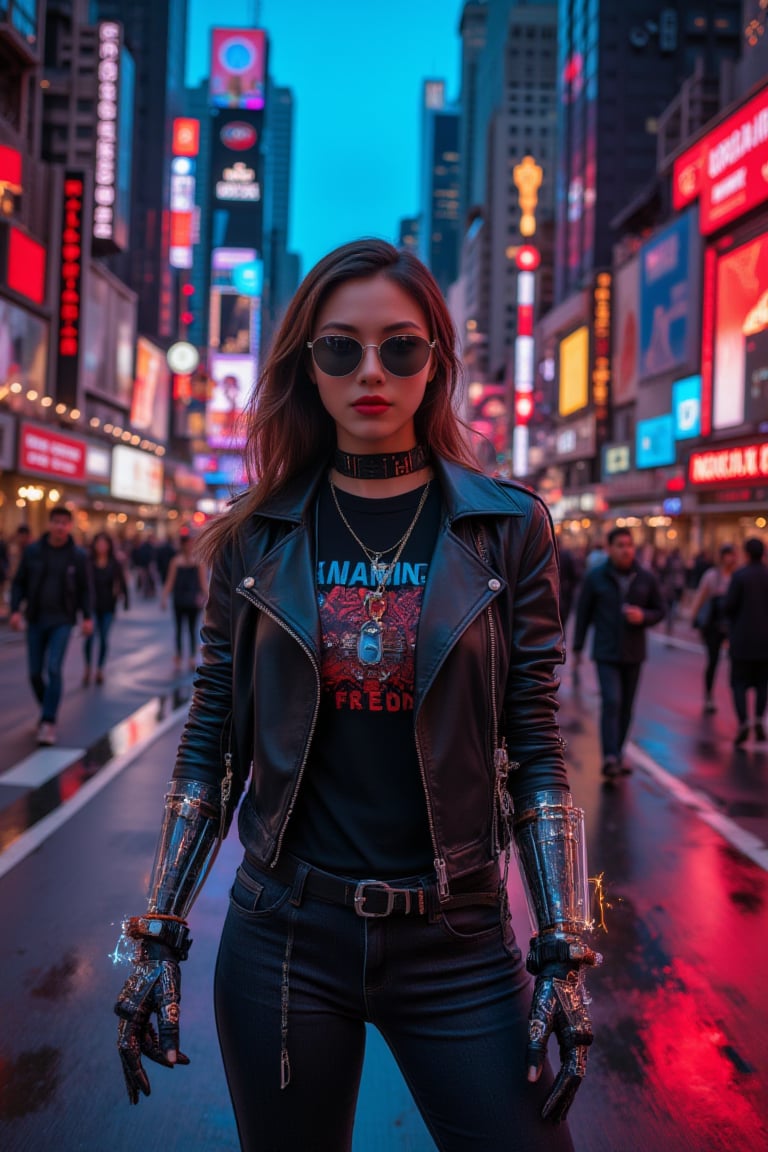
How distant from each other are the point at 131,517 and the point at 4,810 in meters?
57.1

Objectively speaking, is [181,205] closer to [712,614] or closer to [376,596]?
[712,614]

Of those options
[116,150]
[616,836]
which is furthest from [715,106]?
[616,836]

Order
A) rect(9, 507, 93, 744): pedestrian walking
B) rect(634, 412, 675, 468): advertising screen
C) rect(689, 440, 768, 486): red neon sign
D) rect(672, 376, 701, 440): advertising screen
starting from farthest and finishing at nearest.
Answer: rect(634, 412, 675, 468): advertising screen < rect(672, 376, 701, 440): advertising screen < rect(689, 440, 768, 486): red neon sign < rect(9, 507, 93, 744): pedestrian walking

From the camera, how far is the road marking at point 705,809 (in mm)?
6582

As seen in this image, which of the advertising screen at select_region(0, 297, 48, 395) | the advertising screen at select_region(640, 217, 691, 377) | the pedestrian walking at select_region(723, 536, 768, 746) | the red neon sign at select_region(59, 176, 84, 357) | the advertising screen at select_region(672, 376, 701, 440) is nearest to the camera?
the pedestrian walking at select_region(723, 536, 768, 746)

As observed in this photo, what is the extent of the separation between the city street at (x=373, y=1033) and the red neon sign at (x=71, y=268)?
42.8 m

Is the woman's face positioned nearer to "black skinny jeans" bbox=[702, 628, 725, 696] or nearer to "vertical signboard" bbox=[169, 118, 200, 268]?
"black skinny jeans" bbox=[702, 628, 725, 696]

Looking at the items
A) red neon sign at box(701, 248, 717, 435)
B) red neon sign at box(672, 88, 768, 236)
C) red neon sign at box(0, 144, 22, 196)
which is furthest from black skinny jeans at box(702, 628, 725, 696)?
red neon sign at box(0, 144, 22, 196)

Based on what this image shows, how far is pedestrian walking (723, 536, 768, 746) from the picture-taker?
34.0ft

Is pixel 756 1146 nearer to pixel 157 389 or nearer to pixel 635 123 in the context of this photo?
pixel 157 389

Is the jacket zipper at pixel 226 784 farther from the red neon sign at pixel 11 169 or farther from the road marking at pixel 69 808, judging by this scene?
the red neon sign at pixel 11 169

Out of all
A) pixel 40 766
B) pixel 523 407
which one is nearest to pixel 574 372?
pixel 523 407

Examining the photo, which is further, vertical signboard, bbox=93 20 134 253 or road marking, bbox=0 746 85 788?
vertical signboard, bbox=93 20 134 253

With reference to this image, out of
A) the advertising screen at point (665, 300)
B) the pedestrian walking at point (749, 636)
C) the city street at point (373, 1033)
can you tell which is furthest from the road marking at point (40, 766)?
the advertising screen at point (665, 300)
